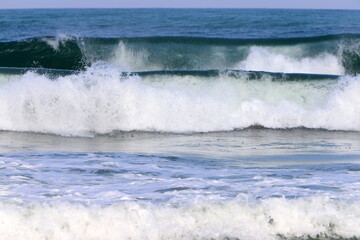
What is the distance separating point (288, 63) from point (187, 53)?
7.26ft

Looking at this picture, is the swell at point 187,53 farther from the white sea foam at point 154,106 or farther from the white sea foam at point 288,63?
the white sea foam at point 154,106

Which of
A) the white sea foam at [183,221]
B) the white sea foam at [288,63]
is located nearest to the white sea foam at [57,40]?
the white sea foam at [288,63]

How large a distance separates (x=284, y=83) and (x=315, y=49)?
4.16 meters

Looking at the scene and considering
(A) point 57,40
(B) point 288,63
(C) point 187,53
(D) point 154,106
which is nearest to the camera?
(D) point 154,106

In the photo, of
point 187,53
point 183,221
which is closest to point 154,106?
point 187,53

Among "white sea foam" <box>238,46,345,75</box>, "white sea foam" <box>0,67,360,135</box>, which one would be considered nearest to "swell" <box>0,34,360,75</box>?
"white sea foam" <box>238,46,345,75</box>

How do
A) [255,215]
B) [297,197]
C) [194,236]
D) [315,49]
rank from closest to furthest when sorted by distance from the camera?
[194,236]
[255,215]
[297,197]
[315,49]

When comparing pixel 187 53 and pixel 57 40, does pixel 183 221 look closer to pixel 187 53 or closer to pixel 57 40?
pixel 187 53

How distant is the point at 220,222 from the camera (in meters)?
4.72

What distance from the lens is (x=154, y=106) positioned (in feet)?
35.2

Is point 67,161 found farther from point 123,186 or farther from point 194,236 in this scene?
point 194,236

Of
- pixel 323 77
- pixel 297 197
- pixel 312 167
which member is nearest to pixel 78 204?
pixel 297 197

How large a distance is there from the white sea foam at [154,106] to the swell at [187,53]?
3.48 metres

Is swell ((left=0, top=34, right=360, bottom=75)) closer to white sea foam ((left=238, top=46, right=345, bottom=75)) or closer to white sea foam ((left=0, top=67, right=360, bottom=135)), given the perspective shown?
white sea foam ((left=238, top=46, right=345, bottom=75))
